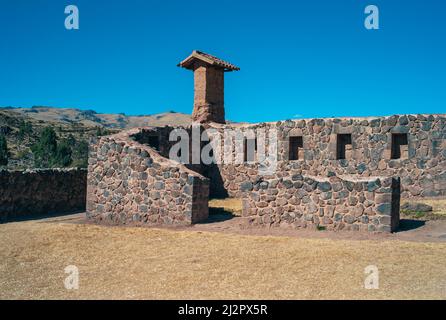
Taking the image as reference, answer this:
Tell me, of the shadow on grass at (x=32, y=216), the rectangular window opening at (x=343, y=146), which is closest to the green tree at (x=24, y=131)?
the shadow on grass at (x=32, y=216)

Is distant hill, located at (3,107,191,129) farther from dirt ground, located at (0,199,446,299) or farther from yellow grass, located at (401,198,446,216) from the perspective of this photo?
dirt ground, located at (0,199,446,299)

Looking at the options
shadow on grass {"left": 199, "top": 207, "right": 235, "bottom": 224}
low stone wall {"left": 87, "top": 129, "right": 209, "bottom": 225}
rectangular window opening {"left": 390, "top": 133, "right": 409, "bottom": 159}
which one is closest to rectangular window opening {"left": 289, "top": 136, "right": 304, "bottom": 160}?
rectangular window opening {"left": 390, "top": 133, "right": 409, "bottom": 159}

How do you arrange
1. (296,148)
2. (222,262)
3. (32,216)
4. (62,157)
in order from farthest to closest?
1. (62,157)
2. (296,148)
3. (32,216)
4. (222,262)

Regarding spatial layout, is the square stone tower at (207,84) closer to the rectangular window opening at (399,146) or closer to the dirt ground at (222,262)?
the rectangular window opening at (399,146)

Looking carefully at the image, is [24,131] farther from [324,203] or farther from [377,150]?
[324,203]

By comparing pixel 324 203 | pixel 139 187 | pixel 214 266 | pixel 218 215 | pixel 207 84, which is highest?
pixel 207 84

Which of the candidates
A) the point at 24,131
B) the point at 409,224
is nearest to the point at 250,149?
the point at 409,224

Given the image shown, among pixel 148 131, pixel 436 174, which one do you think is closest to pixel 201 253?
pixel 148 131

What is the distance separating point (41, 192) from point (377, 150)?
11.9 metres

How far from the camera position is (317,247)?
9.46 metres

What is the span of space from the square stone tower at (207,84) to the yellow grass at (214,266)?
416 inches

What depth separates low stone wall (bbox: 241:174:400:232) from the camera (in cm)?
1065

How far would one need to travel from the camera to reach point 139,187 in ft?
44.7

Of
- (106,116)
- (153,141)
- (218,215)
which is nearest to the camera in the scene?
(218,215)
